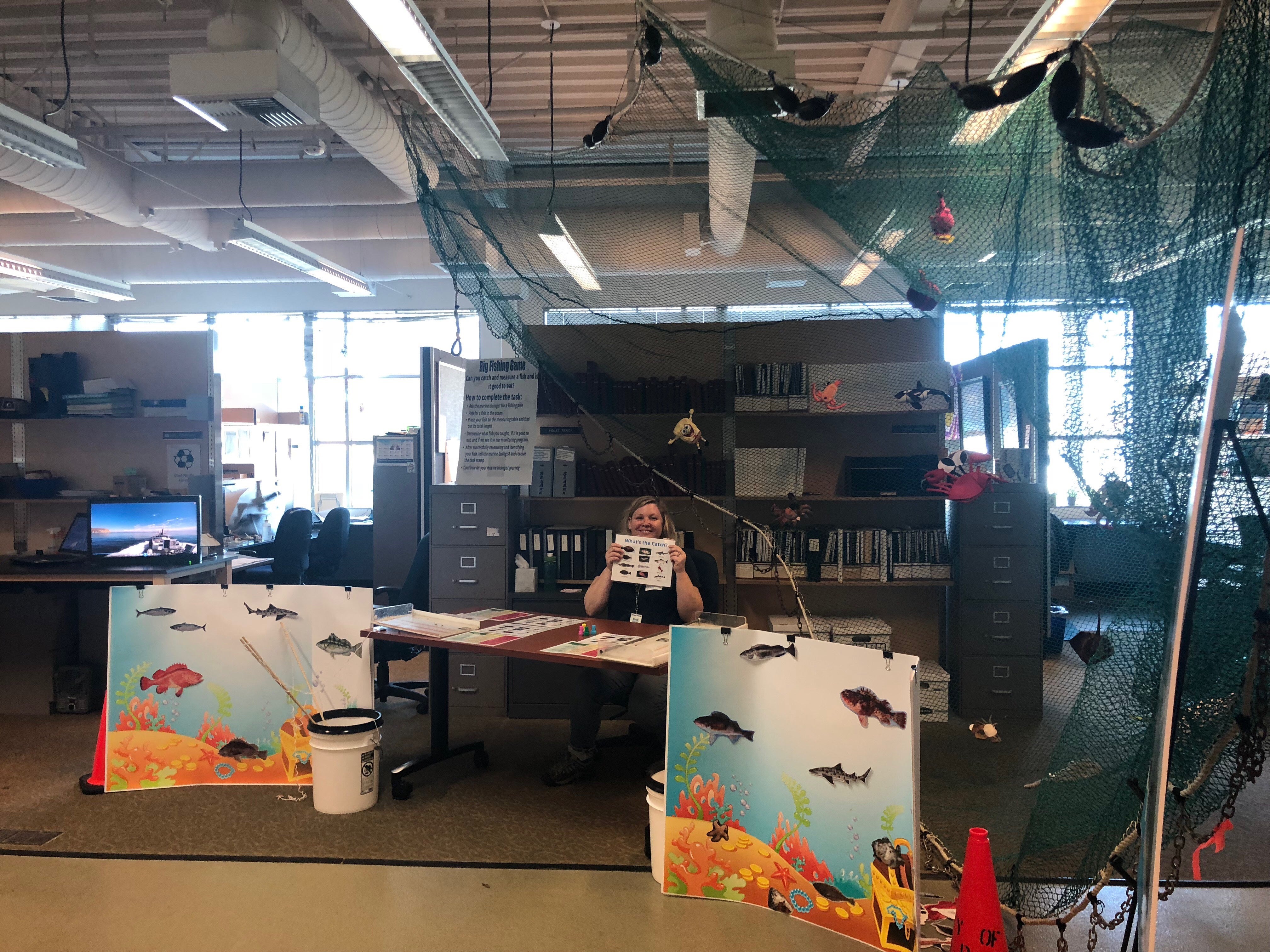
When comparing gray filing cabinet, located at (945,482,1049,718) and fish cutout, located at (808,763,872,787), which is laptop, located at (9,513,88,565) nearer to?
fish cutout, located at (808,763,872,787)

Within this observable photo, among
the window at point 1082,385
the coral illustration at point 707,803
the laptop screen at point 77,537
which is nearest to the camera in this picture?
the window at point 1082,385

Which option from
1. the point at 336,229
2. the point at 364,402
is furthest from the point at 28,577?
the point at 364,402

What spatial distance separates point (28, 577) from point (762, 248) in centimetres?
393

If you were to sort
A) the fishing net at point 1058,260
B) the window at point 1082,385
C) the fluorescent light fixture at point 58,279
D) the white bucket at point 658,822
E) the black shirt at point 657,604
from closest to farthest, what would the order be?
the fishing net at point 1058,260 < the window at point 1082,385 < the white bucket at point 658,822 < the black shirt at point 657,604 < the fluorescent light fixture at point 58,279

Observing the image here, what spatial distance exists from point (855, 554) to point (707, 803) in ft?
7.34

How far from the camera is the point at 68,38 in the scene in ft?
14.8

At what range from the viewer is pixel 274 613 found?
10.9 ft

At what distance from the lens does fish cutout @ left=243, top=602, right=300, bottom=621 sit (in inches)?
131

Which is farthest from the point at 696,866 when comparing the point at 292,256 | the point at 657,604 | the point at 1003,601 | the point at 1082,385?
the point at 292,256

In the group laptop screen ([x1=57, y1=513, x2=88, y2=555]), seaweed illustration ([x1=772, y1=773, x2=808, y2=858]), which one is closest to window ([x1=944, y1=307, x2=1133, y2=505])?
seaweed illustration ([x1=772, y1=773, x2=808, y2=858])

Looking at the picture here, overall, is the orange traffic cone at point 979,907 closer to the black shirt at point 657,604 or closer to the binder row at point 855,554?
the black shirt at point 657,604

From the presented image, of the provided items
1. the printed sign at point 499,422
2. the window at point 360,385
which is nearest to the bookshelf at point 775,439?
the printed sign at point 499,422

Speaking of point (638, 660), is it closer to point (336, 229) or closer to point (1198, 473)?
point (1198, 473)

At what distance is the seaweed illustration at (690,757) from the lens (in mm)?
2498
